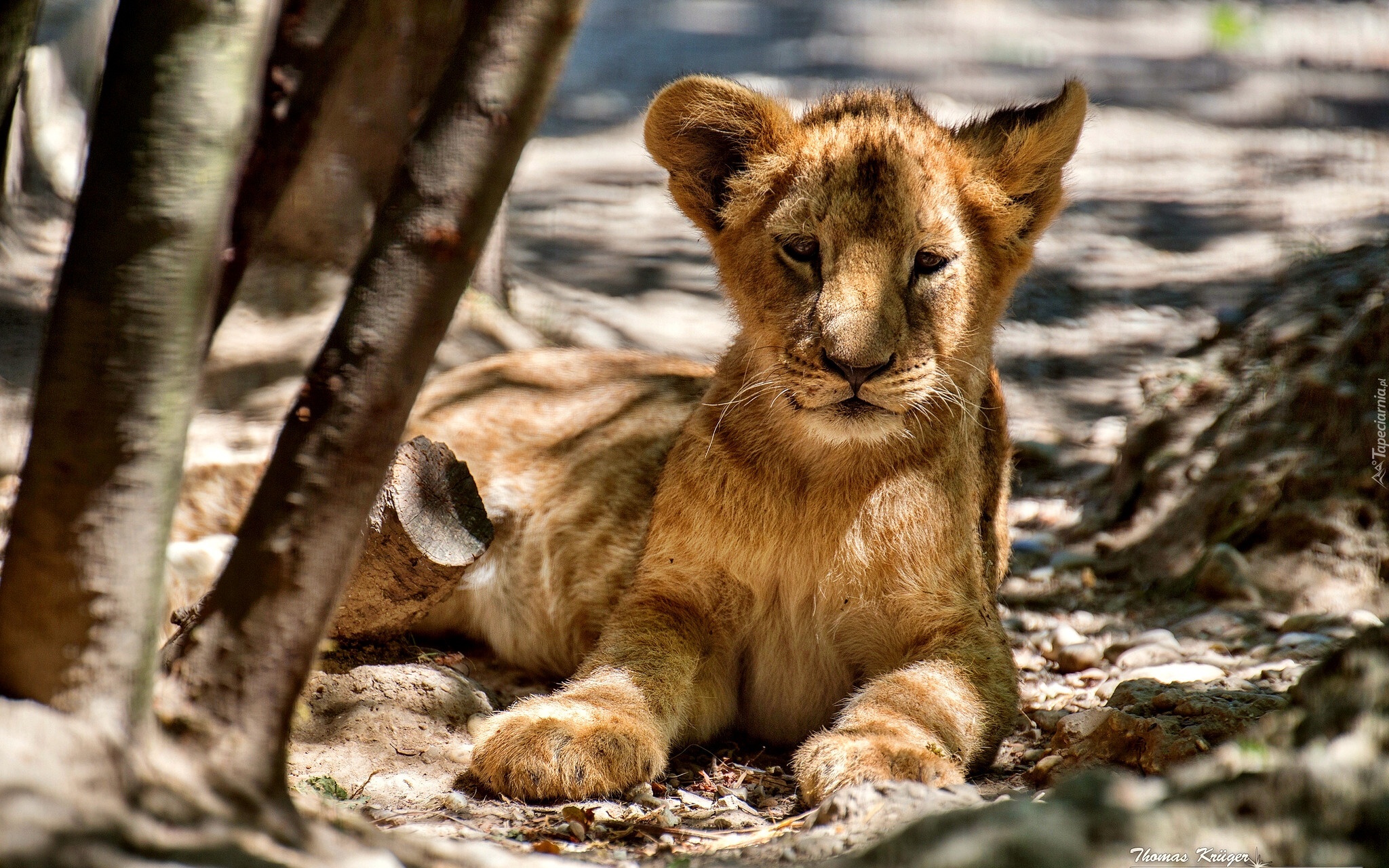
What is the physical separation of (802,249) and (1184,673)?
2058 mm

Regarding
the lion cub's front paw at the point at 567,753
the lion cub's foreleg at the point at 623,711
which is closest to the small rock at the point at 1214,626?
the lion cub's foreleg at the point at 623,711

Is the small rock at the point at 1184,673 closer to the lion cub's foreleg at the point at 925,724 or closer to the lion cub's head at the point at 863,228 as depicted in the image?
the lion cub's foreleg at the point at 925,724

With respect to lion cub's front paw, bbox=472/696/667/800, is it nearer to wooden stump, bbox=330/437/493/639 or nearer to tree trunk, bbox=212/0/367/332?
wooden stump, bbox=330/437/493/639

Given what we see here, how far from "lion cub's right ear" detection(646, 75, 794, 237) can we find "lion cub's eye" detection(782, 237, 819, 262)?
1.36ft

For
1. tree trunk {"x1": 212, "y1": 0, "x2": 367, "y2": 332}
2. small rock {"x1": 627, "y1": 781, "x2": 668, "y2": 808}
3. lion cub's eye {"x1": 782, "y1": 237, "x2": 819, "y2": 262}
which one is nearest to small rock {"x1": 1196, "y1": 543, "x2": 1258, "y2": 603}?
lion cub's eye {"x1": 782, "y1": 237, "x2": 819, "y2": 262}

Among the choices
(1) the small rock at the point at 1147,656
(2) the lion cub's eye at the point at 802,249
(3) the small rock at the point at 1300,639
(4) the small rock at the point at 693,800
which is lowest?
(4) the small rock at the point at 693,800

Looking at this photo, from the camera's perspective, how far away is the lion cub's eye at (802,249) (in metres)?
4.10

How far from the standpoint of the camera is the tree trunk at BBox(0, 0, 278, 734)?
2.06 metres

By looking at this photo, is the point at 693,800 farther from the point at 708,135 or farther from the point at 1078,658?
the point at 708,135

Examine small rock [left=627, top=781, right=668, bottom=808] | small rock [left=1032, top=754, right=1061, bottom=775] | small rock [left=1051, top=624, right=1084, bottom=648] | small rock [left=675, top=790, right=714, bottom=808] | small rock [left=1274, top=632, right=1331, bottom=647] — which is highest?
small rock [left=1274, top=632, right=1331, bottom=647]

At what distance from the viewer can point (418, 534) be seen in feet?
13.4

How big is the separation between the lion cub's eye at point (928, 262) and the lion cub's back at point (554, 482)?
4.67 ft

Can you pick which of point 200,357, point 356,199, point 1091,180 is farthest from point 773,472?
point 1091,180

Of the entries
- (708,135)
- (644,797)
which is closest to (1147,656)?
(644,797)
